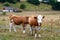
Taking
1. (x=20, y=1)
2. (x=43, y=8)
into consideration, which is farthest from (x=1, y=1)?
(x=43, y=8)

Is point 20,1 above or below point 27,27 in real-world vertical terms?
below

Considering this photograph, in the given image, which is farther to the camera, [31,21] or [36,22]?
[31,21]

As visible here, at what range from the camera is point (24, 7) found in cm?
4866

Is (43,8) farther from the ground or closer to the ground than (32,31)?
closer to the ground

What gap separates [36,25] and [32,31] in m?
0.48

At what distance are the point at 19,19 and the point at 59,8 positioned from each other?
35.9 meters

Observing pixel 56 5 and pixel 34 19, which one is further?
pixel 56 5

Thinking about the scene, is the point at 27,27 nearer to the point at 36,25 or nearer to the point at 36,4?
the point at 36,25

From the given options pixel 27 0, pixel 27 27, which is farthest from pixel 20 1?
pixel 27 27

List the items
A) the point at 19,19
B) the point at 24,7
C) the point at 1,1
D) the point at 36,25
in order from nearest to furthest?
the point at 36,25, the point at 19,19, the point at 24,7, the point at 1,1

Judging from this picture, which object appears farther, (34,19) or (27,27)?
(27,27)

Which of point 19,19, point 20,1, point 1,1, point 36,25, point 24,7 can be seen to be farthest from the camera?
point 20,1

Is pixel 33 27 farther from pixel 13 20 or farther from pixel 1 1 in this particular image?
pixel 1 1

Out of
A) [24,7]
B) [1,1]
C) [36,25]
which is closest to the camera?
[36,25]
